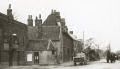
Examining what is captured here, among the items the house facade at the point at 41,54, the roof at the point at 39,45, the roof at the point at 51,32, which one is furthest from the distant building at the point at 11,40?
the roof at the point at 51,32

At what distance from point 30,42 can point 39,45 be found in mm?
2063

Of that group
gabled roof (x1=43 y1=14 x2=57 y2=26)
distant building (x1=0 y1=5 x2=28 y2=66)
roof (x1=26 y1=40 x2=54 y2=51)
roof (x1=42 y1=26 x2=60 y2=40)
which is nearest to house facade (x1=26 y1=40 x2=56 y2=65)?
roof (x1=26 y1=40 x2=54 y2=51)

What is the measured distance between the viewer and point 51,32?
57.6 m

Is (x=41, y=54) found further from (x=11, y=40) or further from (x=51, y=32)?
(x=11, y=40)

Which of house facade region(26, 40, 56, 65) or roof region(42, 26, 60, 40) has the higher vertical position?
roof region(42, 26, 60, 40)

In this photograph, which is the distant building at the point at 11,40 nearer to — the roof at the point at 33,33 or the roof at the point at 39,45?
the roof at the point at 39,45

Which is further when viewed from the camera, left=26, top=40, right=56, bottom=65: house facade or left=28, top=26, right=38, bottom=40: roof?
left=28, top=26, right=38, bottom=40: roof

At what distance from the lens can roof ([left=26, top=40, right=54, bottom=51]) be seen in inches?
2039

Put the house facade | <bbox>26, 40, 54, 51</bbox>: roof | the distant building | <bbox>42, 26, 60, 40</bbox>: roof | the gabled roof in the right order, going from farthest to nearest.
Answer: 1. the gabled roof
2. <bbox>42, 26, 60, 40</bbox>: roof
3. <bbox>26, 40, 54, 51</bbox>: roof
4. the house facade
5. the distant building

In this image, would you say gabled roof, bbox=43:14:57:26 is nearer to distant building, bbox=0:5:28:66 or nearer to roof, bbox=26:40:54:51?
roof, bbox=26:40:54:51

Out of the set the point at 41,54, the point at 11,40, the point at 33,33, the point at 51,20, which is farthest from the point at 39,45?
the point at 51,20

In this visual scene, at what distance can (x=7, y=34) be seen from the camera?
3984 centimetres

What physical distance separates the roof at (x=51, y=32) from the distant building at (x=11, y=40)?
9.27m

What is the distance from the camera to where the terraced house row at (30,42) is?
39.8 meters
